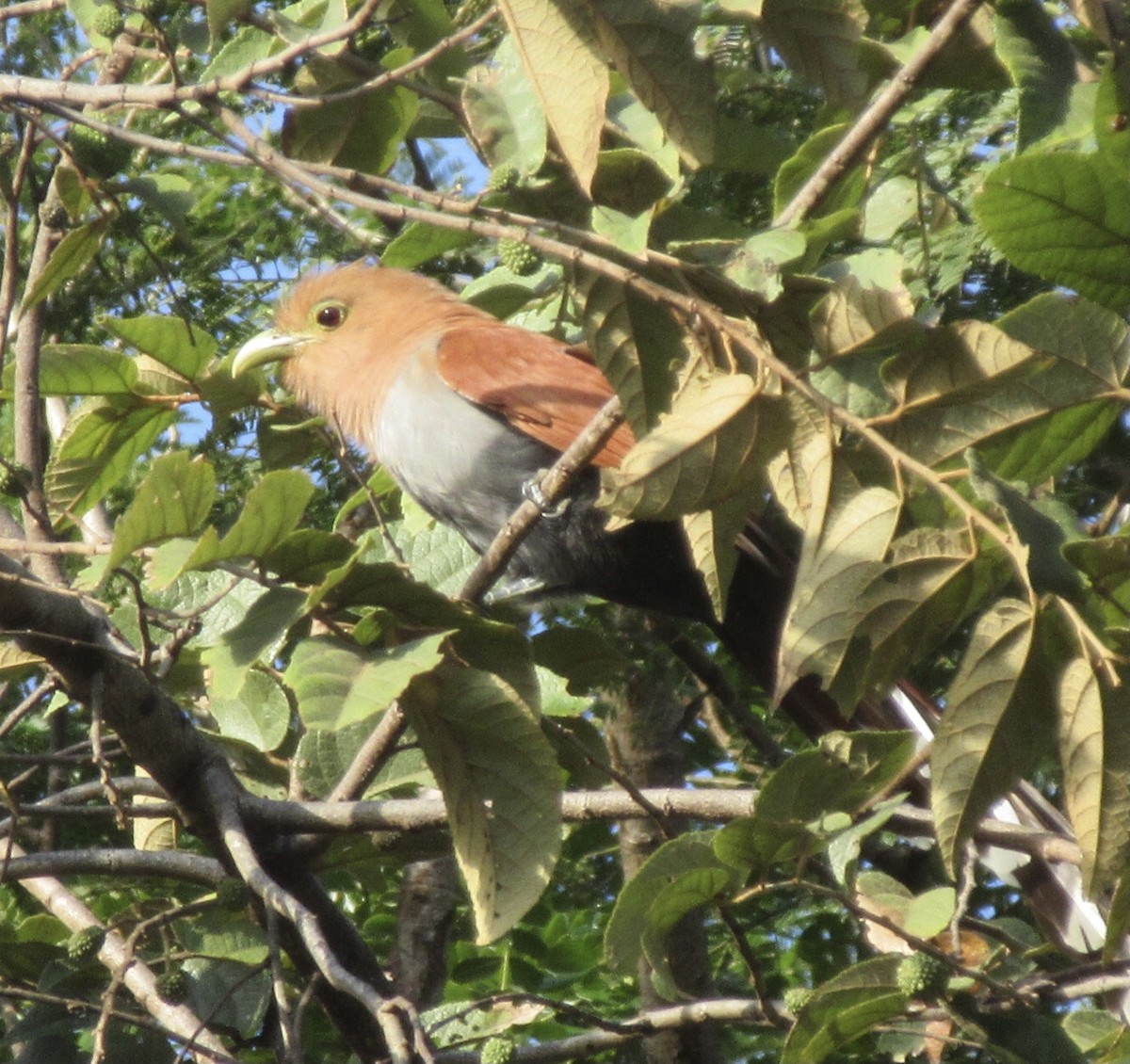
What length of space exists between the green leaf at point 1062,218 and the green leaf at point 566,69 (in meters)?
0.55

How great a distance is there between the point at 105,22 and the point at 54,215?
2.27 ft

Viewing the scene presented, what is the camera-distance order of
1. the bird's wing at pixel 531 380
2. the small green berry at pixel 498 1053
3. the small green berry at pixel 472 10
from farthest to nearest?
1. the bird's wing at pixel 531 380
2. the small green berry at pixel 472 10
3. the small green berry at pixel 498 1053

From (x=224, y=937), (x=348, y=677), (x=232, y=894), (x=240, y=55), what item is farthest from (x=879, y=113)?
(x=224, y=937)

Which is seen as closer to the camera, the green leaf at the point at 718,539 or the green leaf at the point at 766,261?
the green leaf at the point at 766,261

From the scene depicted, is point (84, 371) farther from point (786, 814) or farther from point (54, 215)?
point (786, 814)

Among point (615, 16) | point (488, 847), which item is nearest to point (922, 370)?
point (615, 16)

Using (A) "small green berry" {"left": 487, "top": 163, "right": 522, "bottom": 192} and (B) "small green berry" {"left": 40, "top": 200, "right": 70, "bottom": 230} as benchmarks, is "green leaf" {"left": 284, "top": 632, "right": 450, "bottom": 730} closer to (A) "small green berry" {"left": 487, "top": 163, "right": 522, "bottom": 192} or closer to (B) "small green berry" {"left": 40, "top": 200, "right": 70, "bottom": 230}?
(A) "small green berry" {"left": 487, "top": 163, "right": 522, "bottom": 192}

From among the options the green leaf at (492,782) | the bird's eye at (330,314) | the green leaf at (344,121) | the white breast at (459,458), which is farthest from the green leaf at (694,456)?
the bird's eye at (330,314)

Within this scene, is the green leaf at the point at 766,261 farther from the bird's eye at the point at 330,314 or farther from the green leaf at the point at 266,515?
the bird's eye at the point at 330,314

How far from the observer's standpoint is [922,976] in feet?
7.28

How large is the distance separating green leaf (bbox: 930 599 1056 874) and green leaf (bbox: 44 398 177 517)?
6.88 feet

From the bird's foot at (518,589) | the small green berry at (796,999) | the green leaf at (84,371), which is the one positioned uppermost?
the green leaf at (84,371)

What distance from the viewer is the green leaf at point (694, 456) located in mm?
1901

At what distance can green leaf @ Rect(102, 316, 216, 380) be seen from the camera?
325 centimetres
